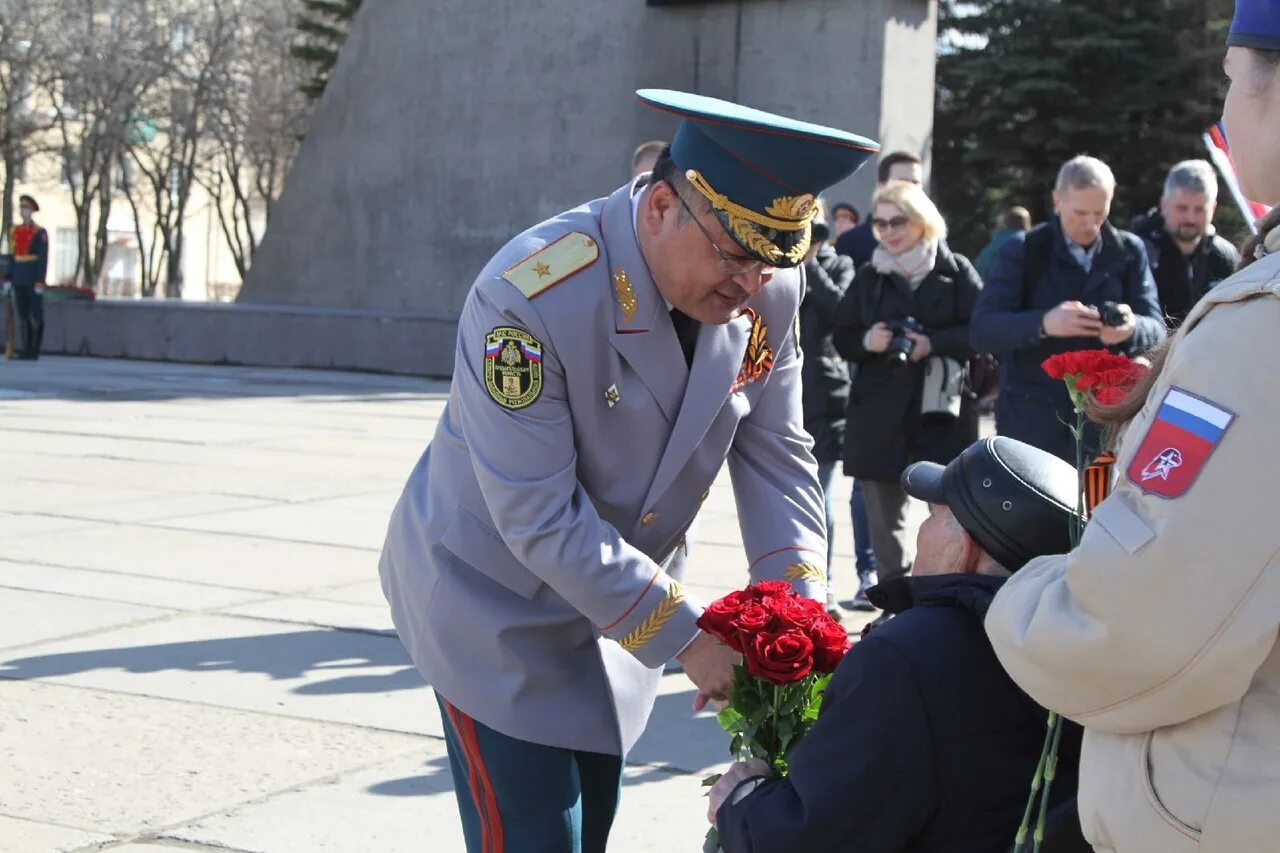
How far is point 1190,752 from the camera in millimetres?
1789

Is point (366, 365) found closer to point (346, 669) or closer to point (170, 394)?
point (170, 394)

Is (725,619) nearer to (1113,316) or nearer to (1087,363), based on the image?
(1087,363)

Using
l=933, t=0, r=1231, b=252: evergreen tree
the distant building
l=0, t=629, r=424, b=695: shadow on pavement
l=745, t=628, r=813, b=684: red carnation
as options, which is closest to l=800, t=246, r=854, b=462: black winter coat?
l=0, t=629, r=424, b=695: shadow on pavement

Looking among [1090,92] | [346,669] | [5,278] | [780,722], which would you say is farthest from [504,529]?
[1090,92]

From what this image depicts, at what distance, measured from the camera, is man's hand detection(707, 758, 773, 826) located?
2.74 meters

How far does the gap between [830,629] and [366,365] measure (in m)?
18.2

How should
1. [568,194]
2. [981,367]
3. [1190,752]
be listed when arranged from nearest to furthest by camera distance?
[1190,752] → [981,367] → [568,194]

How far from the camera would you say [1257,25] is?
6.05 ft

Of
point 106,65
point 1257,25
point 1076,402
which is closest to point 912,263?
point 1076,402

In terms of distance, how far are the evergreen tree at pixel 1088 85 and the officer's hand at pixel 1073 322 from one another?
22.4 metres

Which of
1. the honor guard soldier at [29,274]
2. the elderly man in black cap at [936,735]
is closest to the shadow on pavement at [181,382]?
the honor guard soldier at [29,274]

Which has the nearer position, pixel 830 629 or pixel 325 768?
pixel 830 629

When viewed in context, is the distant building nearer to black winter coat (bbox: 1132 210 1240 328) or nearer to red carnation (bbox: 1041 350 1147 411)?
black winter coat (bbox: 1132 210 1240 328)

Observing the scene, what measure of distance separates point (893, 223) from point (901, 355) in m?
0.54
